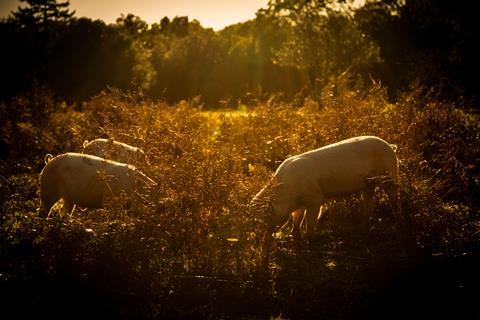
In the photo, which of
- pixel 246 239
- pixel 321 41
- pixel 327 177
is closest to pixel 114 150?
pixel 246 239

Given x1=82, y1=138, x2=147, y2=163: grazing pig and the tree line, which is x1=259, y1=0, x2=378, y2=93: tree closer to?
the tree line

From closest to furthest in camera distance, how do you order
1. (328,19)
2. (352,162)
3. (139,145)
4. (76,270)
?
(76,270), (352,162), (139,145), (328,19)

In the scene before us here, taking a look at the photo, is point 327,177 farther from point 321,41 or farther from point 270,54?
point 270,54

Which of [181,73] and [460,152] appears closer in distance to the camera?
[460,152]

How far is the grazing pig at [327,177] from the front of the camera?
7133 mm

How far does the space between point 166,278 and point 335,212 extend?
3.68m

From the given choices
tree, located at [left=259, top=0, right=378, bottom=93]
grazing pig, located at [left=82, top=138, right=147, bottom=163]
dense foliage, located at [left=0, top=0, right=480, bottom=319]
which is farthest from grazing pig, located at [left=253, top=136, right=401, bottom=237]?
tree, located at [left=259, top=0, right=378, bottom=93]

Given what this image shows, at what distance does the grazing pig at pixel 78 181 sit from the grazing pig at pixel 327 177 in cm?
226

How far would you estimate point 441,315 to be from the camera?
5.09 meters

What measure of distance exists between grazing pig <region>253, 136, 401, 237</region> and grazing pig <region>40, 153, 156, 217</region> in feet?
7.41

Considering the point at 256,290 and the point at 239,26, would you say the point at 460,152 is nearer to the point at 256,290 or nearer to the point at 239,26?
the point at 256,290

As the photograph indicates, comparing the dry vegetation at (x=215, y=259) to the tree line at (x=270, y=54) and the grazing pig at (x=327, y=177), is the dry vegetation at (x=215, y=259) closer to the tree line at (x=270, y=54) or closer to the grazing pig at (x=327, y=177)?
the grazing pig at (x=327, y=177)

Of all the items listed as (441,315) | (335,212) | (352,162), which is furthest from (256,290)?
(335,212)

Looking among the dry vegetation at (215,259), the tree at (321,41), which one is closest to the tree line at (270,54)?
the tree at (321,41)
